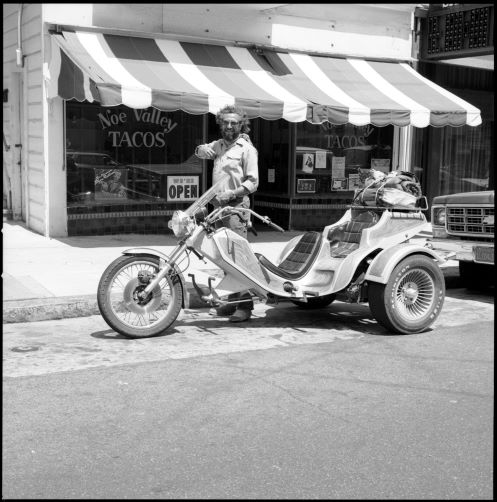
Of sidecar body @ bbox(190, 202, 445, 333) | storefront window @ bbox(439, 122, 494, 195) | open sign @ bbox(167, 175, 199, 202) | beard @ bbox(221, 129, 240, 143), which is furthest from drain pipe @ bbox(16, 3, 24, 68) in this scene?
storefront window @ bbox(439, 122, 494, 195)

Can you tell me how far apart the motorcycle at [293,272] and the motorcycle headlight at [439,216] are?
6.57 ft

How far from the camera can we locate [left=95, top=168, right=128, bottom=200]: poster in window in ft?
39.6

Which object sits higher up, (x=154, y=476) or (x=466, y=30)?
(x=466, y=30)

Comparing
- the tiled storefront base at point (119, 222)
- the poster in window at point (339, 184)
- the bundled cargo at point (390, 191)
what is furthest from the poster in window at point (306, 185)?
the bundled cargo at point (390, 191)

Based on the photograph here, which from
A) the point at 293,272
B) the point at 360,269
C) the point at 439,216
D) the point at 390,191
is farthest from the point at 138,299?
the point at 439,216

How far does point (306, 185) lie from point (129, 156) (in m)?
3.51

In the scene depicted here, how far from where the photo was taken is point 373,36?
14.0 m

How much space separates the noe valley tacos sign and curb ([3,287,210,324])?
5039 millimetres

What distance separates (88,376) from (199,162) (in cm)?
810

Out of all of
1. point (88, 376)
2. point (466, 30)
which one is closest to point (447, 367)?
point (88, 376)

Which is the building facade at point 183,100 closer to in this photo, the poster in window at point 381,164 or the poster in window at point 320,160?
the poster in window at point 320,160

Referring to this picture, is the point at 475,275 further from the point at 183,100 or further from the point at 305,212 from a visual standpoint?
the point at 305,212

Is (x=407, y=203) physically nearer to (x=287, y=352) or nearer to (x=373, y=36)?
(x=287, y=352)

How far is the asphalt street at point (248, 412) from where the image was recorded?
3.59 m
